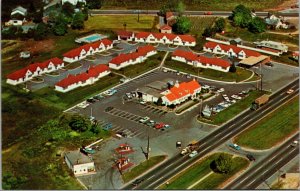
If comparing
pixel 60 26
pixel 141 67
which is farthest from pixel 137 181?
pixel 60 26

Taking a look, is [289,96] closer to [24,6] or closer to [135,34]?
[135,34]

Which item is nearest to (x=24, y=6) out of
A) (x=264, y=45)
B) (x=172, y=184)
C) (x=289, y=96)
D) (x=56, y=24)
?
(x=56, y=24)

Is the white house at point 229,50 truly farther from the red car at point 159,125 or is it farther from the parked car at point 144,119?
the red car at point 159,125

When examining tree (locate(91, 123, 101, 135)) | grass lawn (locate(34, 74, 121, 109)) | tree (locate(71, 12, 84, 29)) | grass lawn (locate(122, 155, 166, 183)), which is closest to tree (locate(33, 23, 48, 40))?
tree (locate(71, 12, 84, 29))

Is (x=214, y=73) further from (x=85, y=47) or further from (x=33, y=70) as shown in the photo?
(x=33, y=70)

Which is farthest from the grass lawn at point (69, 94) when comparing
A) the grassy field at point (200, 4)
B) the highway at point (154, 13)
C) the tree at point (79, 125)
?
the grassy field at point (200, 4)

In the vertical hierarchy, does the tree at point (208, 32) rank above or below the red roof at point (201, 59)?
above
